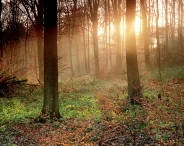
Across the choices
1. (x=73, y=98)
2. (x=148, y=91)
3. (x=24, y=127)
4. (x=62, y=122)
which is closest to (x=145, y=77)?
(x=148, y=91)

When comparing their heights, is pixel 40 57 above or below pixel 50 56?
above

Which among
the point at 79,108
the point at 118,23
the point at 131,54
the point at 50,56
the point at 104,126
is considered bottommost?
the point at 104,126

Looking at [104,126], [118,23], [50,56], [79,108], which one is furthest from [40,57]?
[118,23]

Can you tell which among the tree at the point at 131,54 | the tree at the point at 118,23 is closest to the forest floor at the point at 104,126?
the tree at the point at 131,54

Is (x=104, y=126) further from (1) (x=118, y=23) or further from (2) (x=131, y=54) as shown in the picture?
(1) (x=118, y=23)

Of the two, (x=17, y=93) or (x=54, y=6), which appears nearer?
(x=54, y=6)

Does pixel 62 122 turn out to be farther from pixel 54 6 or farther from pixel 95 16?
pixel 95 16

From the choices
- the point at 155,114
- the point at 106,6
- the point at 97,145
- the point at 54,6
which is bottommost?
the point at 97,145

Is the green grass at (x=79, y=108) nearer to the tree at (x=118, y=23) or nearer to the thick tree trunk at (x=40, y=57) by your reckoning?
the thick tree trunk at (x=40, y=57)

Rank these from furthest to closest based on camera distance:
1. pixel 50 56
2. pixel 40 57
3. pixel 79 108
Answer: pixel 40 57 < pixel 79 108 < pixel 50 56

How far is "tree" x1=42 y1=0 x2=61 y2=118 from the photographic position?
775 centimetres

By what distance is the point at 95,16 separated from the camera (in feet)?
73.5

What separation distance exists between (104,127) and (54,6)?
5189 millimetres

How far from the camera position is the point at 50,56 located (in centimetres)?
777
